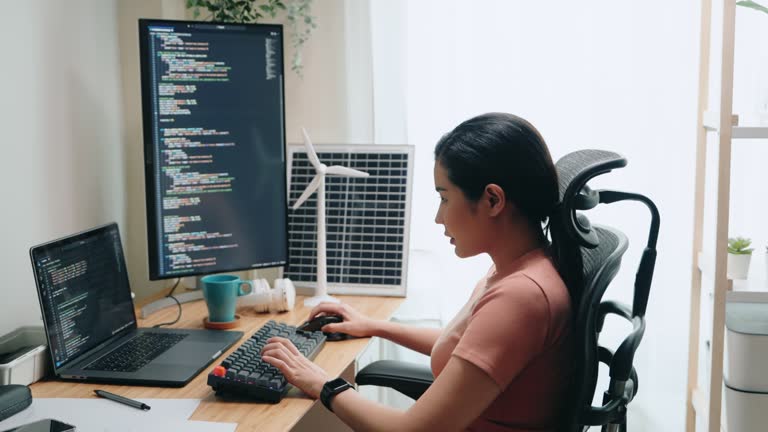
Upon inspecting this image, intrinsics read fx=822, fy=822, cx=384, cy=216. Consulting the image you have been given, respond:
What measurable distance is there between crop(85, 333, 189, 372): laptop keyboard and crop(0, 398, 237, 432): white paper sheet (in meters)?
0.15

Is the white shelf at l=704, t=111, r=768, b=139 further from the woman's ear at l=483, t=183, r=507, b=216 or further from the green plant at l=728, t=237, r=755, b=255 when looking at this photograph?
the woman's ear at l=483, t=183, r=507, b=216

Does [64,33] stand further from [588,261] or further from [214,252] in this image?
[588,261]

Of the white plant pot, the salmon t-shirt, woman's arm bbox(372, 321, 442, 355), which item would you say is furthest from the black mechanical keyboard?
the white plant pot

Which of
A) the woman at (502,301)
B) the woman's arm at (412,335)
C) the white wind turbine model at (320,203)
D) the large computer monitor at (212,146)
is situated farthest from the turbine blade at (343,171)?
the woman at (502,301)

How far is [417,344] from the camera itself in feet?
6.03

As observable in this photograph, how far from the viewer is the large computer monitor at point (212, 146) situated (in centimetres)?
208

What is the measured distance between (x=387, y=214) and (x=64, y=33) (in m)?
0.98

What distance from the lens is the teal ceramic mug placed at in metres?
1.94

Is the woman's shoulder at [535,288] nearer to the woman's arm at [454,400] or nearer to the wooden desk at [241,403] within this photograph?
the woman's arm at [454,400]

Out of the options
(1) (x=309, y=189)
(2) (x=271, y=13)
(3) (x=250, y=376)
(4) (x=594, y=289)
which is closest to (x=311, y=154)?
(1) (x=309, y=189)

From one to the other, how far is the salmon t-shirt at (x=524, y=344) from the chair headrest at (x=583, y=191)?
11cm

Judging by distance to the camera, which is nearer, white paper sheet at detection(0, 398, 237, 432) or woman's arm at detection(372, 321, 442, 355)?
white paper sheet at detection(0, 398, 237, 432)

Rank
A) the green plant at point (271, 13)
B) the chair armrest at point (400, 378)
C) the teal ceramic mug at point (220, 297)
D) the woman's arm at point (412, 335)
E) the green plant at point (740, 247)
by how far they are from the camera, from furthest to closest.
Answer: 1. the green plant at point (271, 13)
2. the green plant at point (740, 247)
3. the teal ceramic mug at point (220, 297)
4. the woman's arm at point (412, 335)
5. the chair armrest at point (400, 378)

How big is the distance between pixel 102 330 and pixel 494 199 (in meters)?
0.93
